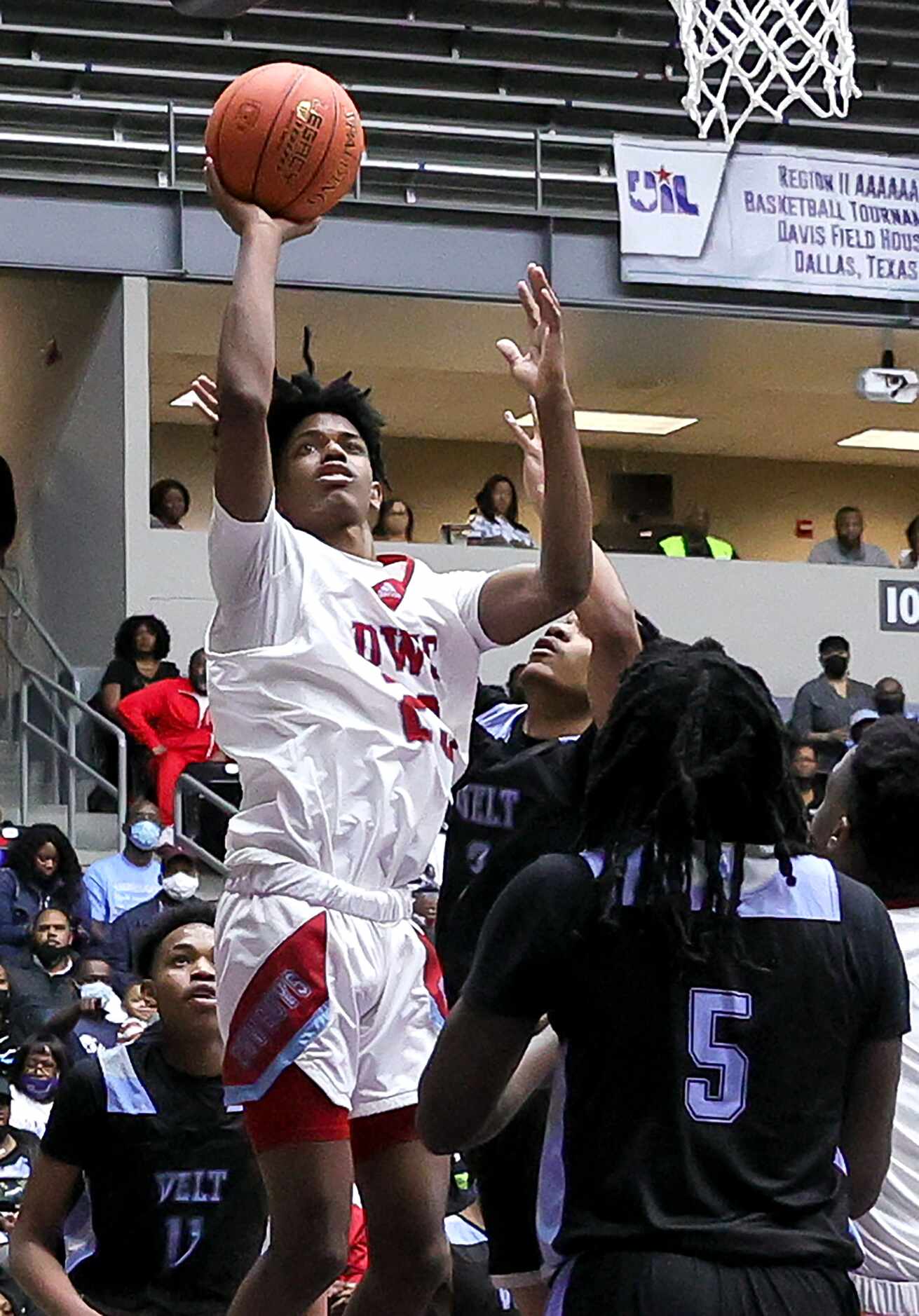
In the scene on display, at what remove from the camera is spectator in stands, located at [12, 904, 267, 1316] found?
4.64m

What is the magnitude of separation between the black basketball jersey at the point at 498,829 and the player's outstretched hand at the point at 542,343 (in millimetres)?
816

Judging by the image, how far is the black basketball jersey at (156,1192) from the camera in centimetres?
464

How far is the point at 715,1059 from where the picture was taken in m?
2.74

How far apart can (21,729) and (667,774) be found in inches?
428

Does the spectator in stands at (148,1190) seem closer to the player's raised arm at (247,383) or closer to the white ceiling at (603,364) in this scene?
the player's raised arm at (247,383)

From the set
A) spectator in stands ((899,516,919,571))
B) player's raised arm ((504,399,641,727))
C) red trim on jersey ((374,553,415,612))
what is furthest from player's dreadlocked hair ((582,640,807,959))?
spectator in stands ((899,516,919,571))

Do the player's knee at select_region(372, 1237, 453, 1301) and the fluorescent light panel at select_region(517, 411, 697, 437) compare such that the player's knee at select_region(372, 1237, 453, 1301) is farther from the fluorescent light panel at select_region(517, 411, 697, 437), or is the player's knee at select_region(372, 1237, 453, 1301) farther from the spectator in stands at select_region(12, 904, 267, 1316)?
the fluorescent light panel at select_region(517, 411, 697, 437)

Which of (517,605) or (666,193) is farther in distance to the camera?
(666,193)

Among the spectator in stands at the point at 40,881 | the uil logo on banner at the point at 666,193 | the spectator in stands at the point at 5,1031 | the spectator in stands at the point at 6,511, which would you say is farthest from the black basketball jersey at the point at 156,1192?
the uil logo on banner at the point at 666,193

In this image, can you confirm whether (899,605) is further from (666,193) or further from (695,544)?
(666,193)

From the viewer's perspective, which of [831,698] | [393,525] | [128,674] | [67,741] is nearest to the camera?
[128,674]

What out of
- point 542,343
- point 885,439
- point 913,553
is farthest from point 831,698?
point 542,343

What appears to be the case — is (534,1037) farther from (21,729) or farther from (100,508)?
(100,508)

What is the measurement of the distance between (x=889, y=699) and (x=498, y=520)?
9.84 feet
